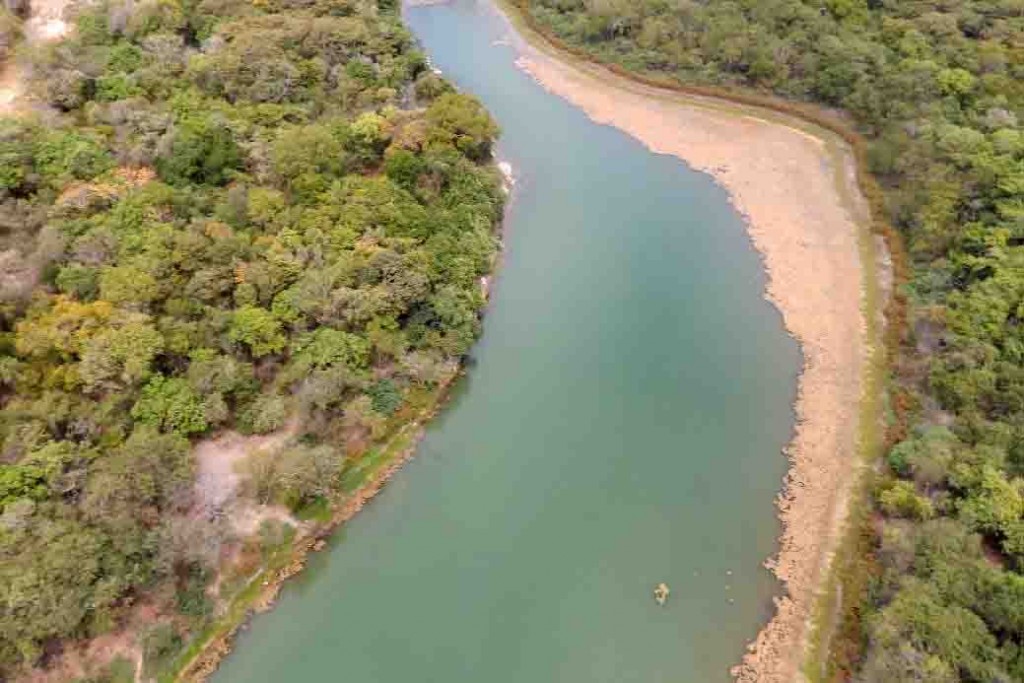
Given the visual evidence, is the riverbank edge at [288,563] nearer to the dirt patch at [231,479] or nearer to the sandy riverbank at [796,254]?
the dirt patch at [231,479]

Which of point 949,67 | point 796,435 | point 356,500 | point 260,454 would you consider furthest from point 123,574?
point 949,67

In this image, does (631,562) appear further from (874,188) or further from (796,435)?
(874,188)

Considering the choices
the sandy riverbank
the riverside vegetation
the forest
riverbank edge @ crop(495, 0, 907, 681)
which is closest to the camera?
the forest

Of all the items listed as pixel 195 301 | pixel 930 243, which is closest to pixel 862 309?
pixel 930 243

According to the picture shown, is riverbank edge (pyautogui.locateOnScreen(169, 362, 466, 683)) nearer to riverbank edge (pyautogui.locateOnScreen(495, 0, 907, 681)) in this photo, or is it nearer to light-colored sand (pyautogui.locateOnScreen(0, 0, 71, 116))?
riverbank edge (pyautogui.locateOnScreen(495, 0, 907, 681))

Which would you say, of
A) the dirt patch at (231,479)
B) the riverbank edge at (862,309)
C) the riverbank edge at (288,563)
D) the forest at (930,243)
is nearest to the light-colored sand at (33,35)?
the dirt patch at (231,479)

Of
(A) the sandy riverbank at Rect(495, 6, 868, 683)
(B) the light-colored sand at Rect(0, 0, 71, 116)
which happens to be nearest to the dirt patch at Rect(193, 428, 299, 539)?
(A) the sandy riverbank at Rect(495, 6, 868, 683)

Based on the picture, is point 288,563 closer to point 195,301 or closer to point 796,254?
point 195,301
